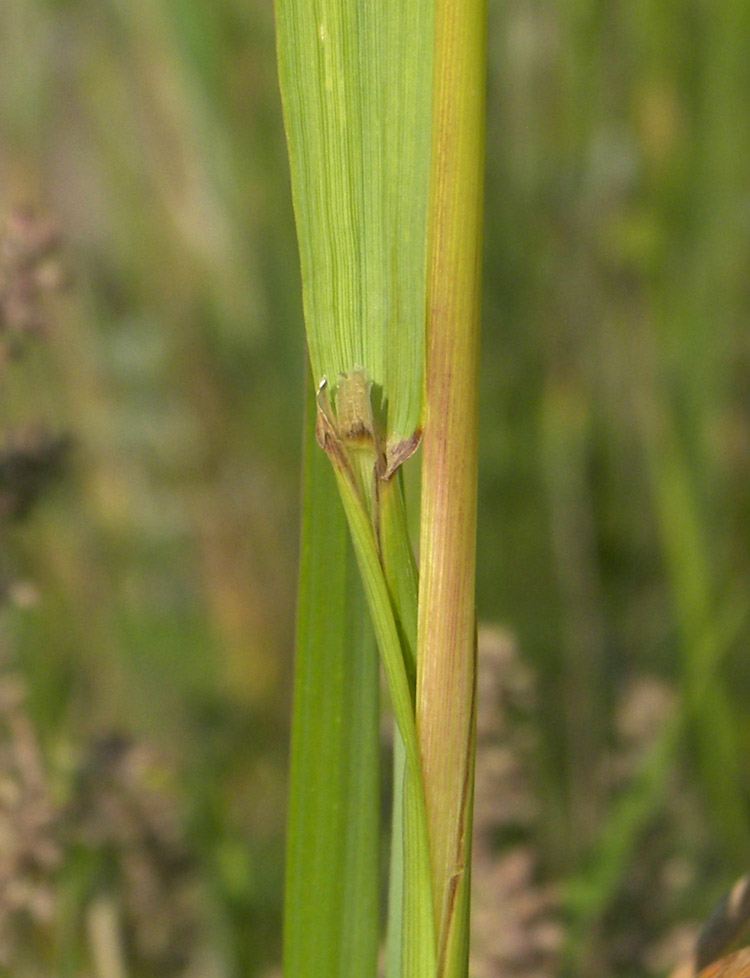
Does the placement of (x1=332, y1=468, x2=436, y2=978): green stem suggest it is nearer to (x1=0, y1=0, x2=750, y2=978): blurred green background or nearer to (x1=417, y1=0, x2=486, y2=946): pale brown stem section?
(x1=417, y1=0, x2=486, y2=946): pale brown stem section

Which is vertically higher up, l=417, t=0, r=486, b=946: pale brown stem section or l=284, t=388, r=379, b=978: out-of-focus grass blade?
l=417, t=0, r=486, b=946: pale brown stem section

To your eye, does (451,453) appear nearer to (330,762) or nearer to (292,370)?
(330,762)

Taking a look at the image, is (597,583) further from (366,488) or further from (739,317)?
(366,488)

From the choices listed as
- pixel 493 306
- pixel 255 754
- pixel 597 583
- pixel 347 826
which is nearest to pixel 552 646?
pixel 597 583

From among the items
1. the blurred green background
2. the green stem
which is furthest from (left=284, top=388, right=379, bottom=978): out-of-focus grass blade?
the blurred green background

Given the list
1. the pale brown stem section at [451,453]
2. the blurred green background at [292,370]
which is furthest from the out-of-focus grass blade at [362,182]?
the blurred green background at [292,370]

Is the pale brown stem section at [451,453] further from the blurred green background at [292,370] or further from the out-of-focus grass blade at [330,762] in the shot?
the blurred green background at [292,370]

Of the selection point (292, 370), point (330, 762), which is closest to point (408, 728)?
point (330, 762)

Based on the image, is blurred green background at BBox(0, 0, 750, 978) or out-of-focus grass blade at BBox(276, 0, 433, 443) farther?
blurred green background at BBox(0, 0, 750, 978)
